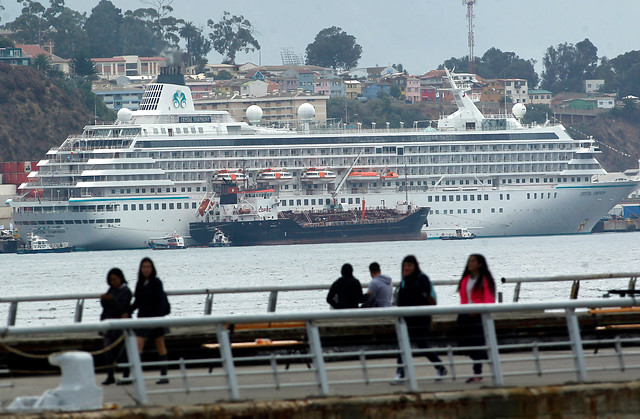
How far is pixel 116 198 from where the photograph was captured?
77.4 m

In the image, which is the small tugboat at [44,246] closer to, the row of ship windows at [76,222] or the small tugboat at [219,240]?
the row of ship windows at [76,222]

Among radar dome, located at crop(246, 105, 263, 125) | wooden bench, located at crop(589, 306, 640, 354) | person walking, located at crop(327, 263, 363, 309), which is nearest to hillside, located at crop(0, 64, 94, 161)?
radar dome, located at crop(246, 105, 263, 125)

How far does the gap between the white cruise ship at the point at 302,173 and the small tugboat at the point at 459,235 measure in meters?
0.58

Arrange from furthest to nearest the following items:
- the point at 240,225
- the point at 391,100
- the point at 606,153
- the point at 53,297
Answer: the point at 391,100
the point at 606,153
the point at 240,225
the point at 53,297

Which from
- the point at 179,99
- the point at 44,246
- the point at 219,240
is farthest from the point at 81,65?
the point at 219,240

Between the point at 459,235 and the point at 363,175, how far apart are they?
704 cm

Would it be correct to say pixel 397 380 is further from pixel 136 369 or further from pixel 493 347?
pixel 136 369

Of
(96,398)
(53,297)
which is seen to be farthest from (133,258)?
(96,398)

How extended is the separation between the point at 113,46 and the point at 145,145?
9630 cm

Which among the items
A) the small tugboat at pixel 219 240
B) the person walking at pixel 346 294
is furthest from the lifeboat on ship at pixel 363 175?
the person walking at pixel 346 294

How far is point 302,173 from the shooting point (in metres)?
83.5

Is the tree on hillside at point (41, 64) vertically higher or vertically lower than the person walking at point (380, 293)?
higher

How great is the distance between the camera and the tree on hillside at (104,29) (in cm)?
17176

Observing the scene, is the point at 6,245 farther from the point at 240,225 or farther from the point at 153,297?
the point at 153,297
